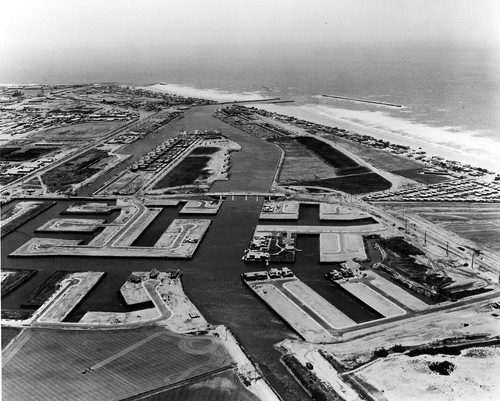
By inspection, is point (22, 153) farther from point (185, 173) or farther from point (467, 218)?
point (467, 218)

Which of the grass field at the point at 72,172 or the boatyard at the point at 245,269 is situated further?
the grass field at the point at 72,172

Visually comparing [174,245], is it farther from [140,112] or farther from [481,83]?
[481,83]

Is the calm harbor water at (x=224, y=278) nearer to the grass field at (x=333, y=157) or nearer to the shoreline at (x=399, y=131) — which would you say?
the grass field at (x=333, y=157)

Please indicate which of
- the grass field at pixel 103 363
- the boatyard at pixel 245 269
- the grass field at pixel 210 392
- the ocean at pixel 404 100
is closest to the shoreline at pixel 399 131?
the ocean at pixel 404 100

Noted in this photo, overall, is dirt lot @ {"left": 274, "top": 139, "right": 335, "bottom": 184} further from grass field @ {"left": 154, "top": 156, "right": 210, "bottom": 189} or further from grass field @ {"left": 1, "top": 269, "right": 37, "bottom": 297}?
grass field @ {"left": 1, "top": 269, "right": 37, "bottom": 297}

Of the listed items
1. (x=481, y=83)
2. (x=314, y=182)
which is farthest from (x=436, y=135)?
(x=481, y=83)

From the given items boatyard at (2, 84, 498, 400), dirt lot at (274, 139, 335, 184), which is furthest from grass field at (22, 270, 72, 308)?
dirt lot at (274, 139, 335, 184)

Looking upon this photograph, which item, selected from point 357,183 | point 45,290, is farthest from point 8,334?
point 357,183
